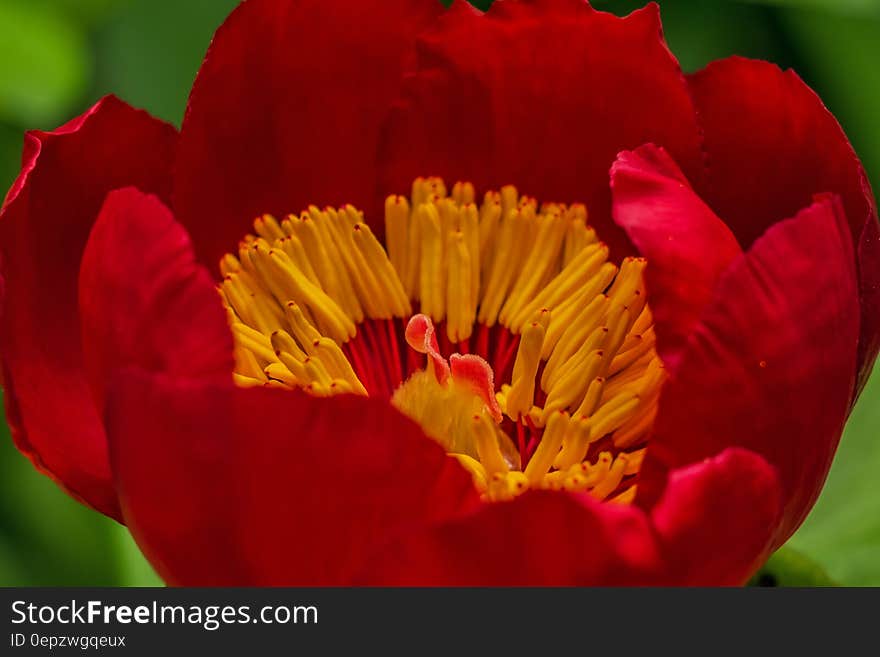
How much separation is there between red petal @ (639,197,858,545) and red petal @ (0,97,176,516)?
0.64 feet

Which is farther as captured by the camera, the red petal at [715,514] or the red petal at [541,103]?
the red petal at [541,103]

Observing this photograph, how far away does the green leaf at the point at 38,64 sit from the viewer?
68 cm

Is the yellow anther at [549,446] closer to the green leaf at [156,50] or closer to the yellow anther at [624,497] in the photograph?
the yellow anther at [624,497]

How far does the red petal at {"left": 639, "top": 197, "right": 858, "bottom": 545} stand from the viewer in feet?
1.26

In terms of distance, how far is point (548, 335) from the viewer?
59cm

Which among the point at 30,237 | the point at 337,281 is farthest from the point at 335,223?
the point at 30,237

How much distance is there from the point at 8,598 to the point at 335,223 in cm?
23

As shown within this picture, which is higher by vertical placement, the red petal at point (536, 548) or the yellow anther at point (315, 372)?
the yellow anther at point (315, 372)

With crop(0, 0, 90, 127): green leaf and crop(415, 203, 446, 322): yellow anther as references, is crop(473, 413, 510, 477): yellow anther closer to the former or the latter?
crop(415, 203, 446, 322): yellow anther

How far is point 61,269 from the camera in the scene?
516mm

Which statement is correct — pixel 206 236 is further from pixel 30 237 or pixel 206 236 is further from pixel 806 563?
pixel 806 563

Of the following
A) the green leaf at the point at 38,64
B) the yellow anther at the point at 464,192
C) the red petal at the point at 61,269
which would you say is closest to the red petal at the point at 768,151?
the yellow anther at the point at 464,192

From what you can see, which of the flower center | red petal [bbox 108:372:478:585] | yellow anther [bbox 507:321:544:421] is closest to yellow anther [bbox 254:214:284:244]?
the flower center

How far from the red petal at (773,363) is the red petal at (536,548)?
0.05 meters
